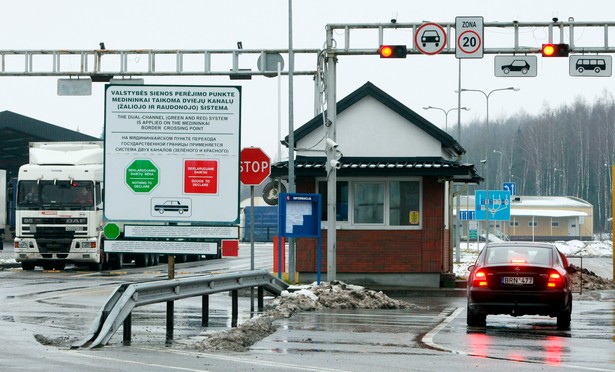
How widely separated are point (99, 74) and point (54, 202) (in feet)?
15.9

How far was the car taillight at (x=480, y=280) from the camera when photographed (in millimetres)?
18091

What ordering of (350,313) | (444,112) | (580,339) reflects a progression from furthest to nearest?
(444,112) < (350,313) < (580,339)

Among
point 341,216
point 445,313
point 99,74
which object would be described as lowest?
point 445,313

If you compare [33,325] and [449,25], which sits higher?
[449,25]

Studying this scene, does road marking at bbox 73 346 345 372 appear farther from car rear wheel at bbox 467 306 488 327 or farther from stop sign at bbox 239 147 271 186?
stop sign at bbox 239 147 271 186

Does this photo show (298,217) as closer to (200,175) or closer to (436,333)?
(200,175)

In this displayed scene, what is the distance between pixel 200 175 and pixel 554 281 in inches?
230

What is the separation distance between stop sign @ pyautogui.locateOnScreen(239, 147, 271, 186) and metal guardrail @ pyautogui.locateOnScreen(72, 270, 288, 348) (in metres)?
2.15

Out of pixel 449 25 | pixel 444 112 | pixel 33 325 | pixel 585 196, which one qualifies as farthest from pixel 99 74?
pixel 585 196

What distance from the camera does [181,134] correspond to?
18688 mm

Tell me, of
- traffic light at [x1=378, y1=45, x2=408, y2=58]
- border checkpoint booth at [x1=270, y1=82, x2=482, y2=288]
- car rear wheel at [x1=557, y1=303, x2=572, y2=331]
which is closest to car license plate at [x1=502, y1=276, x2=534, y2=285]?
car rear wheel at [x1=557, y1=303, x2=572, y2=331]

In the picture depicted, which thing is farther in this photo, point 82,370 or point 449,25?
point 449,25

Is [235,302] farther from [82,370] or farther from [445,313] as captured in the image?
[82,370]

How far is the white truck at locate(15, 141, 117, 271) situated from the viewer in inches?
1437
